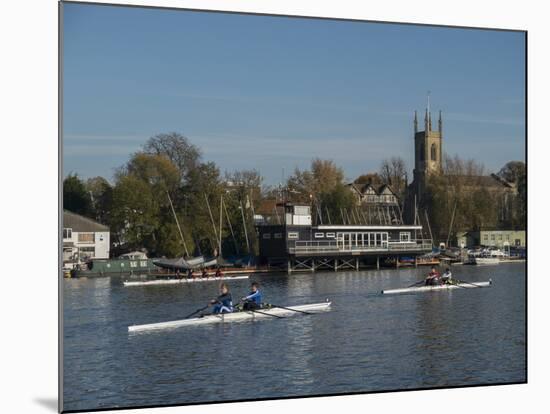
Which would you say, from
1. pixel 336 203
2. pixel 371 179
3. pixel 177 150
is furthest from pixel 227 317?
pixel 336 203

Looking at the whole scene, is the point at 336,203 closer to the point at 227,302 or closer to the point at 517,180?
the point at 227,302

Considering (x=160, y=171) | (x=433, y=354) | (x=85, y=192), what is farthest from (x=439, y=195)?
(x=433, y=354)

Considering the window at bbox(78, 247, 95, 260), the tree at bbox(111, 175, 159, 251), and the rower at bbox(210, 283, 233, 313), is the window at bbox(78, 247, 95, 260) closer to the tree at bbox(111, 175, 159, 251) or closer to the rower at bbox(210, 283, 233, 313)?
the tree at bbox(111, 175, 159, 251)

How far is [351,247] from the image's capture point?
4638 cm

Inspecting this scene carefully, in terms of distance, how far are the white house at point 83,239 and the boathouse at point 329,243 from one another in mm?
10386

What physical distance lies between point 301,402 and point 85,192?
17485 mm

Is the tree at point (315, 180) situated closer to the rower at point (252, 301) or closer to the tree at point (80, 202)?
the tree at point (80, 202)

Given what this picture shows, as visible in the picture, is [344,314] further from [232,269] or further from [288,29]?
[232,269]

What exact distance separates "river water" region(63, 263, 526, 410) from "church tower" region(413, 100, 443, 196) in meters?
4.09

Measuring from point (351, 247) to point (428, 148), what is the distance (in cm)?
2373

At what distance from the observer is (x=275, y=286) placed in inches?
1361

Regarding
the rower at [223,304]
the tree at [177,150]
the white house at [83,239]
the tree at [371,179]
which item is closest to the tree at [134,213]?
the white house at [83,239]

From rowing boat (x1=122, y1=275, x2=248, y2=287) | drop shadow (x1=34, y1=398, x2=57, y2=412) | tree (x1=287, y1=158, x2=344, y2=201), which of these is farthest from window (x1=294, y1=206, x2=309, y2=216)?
drop shadow (x1=34, y1=398, x2=57, y2=412)

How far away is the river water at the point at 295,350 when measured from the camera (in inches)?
530
